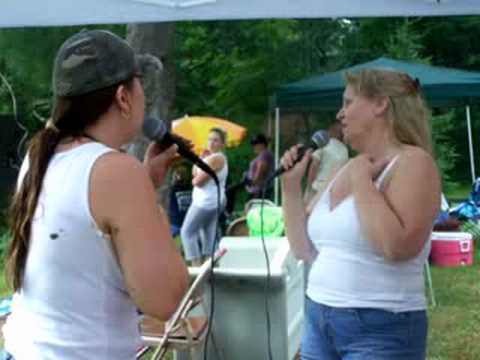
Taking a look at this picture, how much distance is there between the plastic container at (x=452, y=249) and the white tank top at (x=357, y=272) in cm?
502

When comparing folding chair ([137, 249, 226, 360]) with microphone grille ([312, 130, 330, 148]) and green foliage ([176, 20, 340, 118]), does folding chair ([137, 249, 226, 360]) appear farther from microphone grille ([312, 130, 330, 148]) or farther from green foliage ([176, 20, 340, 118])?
green foliage ([176, 20, 340, 118])

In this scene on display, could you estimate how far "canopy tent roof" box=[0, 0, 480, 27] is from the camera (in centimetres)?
262

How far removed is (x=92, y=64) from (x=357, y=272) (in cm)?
89

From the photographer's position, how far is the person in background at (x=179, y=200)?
7.49m

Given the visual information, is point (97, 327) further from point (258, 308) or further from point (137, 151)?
point (137, 151)

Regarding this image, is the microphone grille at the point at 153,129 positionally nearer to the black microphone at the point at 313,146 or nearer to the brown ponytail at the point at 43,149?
the brown ponytail at the point at 43,149

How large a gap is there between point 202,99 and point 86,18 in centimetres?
1269

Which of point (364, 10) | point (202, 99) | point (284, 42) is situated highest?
point (364, 10)

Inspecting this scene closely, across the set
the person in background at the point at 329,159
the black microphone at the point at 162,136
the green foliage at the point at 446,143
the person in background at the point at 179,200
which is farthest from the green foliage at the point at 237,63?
the black microphone at the point at 162,136

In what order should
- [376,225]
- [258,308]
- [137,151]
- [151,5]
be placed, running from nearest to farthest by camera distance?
1. [376,225]
2. [151,5]
3. [258,308]
4. [137,151]

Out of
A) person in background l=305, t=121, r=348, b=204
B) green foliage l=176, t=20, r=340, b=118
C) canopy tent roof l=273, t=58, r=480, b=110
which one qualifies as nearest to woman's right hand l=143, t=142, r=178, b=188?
person in background l=305, t=121, r=348, b=204

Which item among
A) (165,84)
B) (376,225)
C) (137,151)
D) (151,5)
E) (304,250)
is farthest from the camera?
(165,84)

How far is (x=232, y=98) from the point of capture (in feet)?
48.5

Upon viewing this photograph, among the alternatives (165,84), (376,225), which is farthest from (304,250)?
(165,84)
